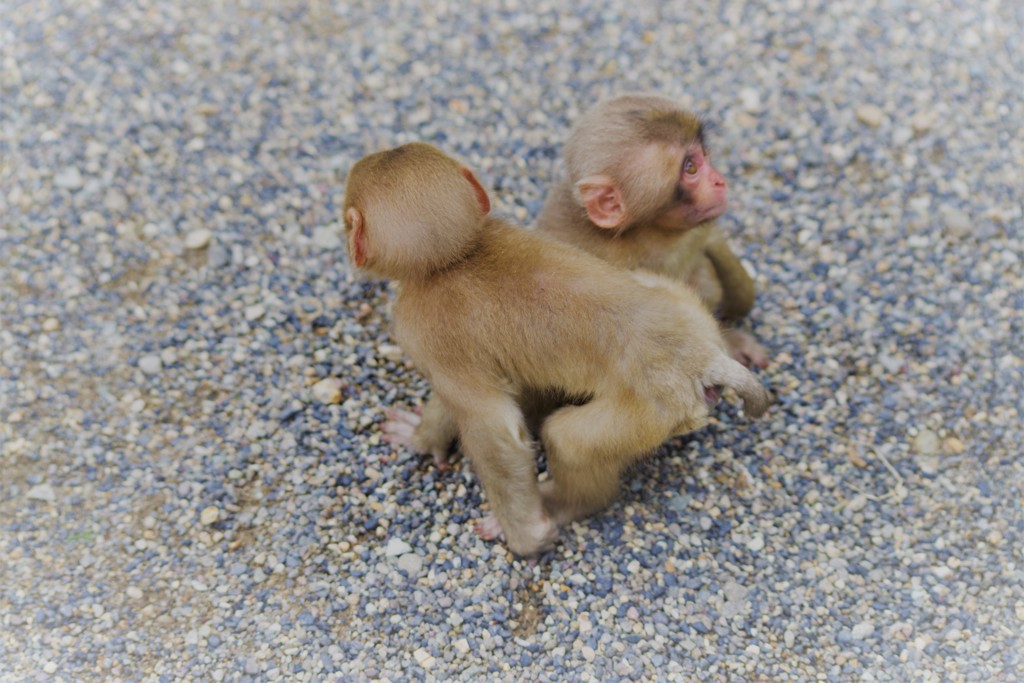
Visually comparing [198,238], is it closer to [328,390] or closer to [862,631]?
[328,390]

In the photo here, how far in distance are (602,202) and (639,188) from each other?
0.20 metres

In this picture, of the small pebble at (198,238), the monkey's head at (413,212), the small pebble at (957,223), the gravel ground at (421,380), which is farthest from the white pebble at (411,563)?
the small pebble at (957,223)

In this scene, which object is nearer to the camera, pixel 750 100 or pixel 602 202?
pixel 602 202

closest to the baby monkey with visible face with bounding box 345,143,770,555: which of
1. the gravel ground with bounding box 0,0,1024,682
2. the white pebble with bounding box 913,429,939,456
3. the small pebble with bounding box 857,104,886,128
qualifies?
the gravel ground with bounding box 0,0,1024,682

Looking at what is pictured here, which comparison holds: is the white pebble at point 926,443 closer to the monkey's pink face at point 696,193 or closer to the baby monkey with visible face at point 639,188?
the baby monkey with visible face at point 639,188

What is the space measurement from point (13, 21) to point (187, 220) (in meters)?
2.46

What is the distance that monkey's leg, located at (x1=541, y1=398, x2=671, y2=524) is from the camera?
444cm

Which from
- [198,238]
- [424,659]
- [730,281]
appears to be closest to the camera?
[424,659]

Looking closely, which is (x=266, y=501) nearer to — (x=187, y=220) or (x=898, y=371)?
(x=187, y=220)

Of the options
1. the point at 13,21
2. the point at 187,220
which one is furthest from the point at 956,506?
the point at 13,21

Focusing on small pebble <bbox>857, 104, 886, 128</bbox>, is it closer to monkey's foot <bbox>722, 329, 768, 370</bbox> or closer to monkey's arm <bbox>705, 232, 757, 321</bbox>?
monkey's arm <bbox>705, 232, 757, 321</bbox>

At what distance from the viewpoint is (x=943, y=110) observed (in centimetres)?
675

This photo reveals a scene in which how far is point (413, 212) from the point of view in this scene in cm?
448

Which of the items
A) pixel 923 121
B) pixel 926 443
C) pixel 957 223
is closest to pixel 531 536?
pixel 926 443
